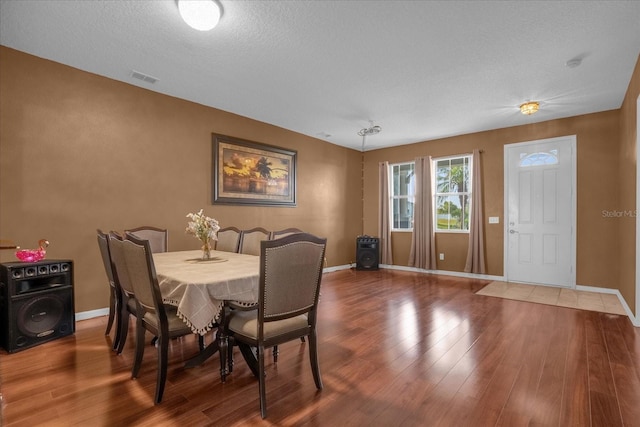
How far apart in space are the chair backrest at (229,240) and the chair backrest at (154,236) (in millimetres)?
626

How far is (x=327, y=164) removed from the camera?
6.54 m

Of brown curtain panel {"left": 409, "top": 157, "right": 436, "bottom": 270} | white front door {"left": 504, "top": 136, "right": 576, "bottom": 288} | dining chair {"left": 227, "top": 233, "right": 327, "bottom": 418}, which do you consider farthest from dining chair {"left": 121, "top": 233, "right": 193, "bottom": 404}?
white front door {"left": 504, "top": 136, "right": 576, "bottom": 288}

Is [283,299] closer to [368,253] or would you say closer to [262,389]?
[262,389]

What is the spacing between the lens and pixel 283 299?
6.10 feet

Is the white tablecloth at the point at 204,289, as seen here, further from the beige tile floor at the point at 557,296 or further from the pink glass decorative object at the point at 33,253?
the beige tile floor at the point at 557,296

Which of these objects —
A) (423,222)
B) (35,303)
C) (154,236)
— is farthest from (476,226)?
(35,303)

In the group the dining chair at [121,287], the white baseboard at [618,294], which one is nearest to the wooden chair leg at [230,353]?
the dining chair at [121,287]

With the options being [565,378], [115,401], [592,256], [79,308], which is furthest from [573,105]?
[79,308]

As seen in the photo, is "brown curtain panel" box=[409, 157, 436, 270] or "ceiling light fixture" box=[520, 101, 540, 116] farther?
"brown curtain panel" box=[409, 157, 436, 270]

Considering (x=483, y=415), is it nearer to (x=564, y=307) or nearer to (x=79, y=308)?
(x=564, y=307)

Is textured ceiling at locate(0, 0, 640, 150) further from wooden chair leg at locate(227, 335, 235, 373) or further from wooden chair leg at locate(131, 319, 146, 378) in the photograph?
wooden chair leg at locate(227, 335, 235, 373)

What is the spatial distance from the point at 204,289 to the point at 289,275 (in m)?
0.51

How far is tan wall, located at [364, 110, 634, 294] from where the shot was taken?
4.61 m

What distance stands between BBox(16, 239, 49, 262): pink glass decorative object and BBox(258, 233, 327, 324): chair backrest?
8.19 feet
